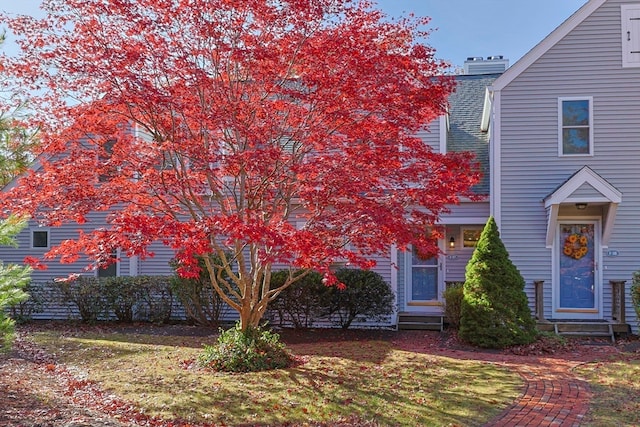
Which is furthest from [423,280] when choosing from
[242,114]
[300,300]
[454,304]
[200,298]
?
[242,114]

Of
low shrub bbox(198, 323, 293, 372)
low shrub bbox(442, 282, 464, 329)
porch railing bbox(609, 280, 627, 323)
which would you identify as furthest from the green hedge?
porch railing bbox(609, 280, 627, 323)

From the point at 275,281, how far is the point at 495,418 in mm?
6958

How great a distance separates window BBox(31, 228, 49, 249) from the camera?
48.1ft

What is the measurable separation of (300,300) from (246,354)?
4.08 metres

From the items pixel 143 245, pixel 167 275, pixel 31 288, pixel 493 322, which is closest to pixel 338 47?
pixel 143 245

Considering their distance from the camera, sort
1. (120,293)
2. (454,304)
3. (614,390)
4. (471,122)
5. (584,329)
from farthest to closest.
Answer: (471,122) → (120,293) → (454,304) → (584,329) → (614,390)

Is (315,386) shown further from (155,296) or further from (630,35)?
(630,35)

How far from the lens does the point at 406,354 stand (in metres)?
9.67

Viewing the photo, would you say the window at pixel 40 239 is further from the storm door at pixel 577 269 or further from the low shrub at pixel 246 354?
the storm door at pixel 577 269

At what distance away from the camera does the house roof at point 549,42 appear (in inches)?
471

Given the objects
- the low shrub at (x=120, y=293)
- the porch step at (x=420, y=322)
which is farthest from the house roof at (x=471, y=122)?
the low shrub at (x=120, y=293)

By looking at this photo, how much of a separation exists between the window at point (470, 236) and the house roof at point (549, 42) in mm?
3533

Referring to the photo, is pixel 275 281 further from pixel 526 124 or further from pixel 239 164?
pixel 526 124

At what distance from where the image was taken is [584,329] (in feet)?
36.6
